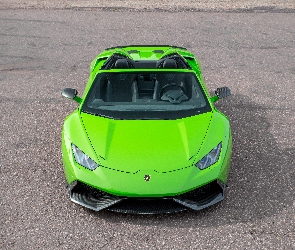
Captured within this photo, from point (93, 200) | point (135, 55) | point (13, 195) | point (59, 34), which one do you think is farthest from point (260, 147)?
point (59, 34)

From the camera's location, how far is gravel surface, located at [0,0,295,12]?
48.1 ft

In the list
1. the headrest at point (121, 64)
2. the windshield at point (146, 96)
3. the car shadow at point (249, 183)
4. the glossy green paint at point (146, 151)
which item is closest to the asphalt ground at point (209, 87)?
the car shadow at point (249, 183)

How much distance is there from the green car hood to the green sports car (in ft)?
0.03

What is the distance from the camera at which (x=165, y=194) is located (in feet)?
17.8

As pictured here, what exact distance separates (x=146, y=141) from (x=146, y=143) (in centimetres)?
3

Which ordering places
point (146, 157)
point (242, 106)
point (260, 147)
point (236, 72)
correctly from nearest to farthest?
point (146, 157) → point (260, 147) → point (242, 106) → point (236, 72)

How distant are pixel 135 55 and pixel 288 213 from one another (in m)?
3.31

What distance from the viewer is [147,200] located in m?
5.50

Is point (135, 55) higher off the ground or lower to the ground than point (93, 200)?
higher

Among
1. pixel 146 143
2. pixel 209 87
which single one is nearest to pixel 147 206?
pixel 146 143

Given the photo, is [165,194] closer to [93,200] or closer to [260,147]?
[93,200]

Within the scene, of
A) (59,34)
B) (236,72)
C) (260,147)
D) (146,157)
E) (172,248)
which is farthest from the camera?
(59,34)

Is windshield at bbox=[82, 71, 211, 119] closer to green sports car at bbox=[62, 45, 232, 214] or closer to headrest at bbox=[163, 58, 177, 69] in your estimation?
green sports car at bbox=[62, 45, 232, 214]

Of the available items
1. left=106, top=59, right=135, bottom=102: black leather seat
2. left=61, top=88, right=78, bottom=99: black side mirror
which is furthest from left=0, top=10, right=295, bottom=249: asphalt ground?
Answer: left=106, top=59, right=135, bottom=102: black leather seat
